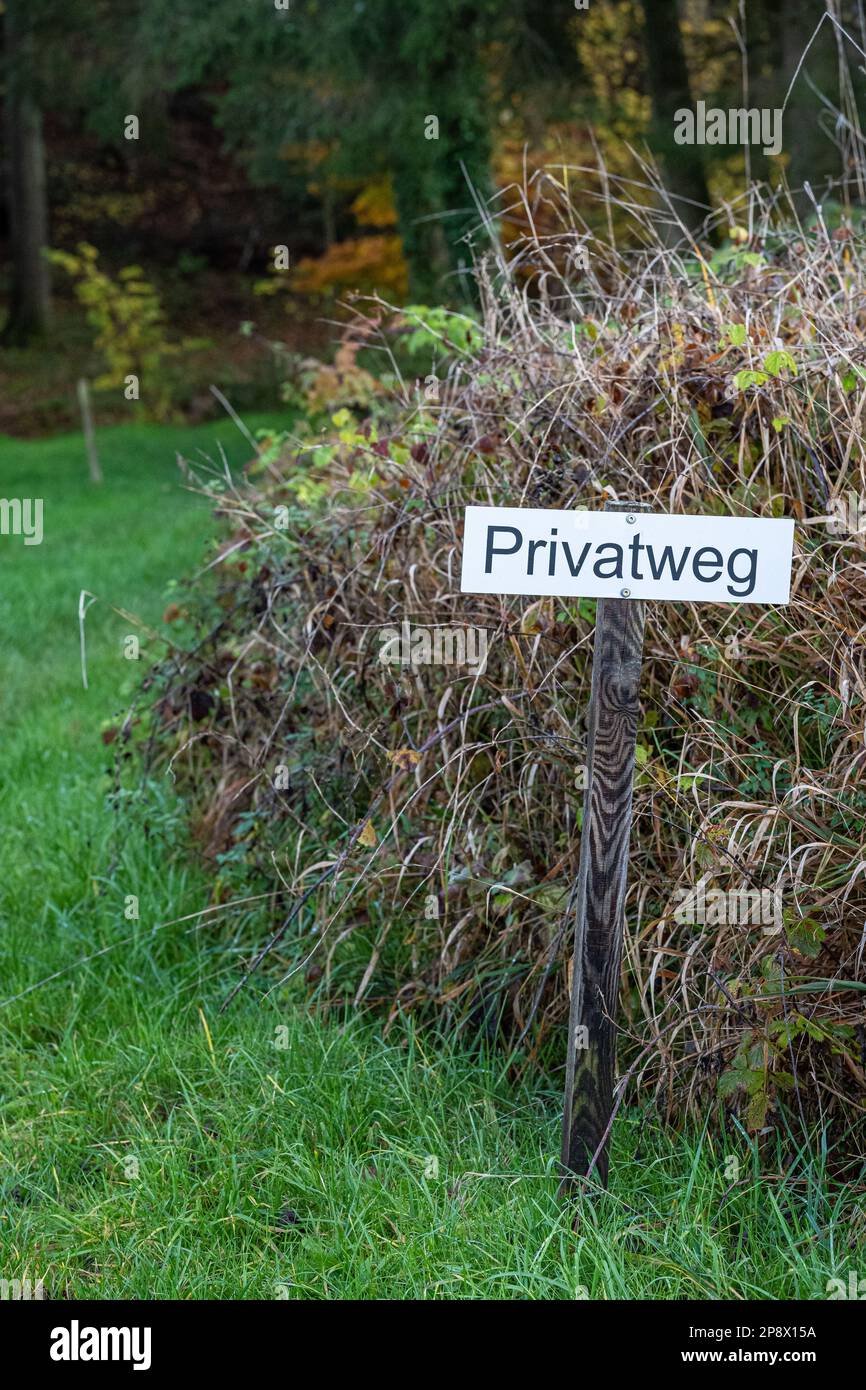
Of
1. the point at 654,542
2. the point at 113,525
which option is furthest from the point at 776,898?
the point at 113,525

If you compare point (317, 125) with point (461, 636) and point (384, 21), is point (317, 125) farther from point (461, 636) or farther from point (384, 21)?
point (461, 636)

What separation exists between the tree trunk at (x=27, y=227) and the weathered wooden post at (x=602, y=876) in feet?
68.9

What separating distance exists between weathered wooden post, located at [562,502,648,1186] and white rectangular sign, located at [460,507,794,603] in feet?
0.15

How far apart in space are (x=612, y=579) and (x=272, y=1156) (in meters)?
1.49

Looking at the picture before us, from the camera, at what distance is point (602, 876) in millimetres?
2621

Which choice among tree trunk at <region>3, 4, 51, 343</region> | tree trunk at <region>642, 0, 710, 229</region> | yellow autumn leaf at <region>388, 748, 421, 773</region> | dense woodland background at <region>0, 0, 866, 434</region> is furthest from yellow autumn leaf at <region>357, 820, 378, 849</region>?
tree trunk at <region>3, 4, 51, 343</region>

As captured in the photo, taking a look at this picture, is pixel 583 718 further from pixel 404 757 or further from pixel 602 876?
pixel 602 876

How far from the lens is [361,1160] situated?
280 cm

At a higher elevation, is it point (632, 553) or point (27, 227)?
point (27, 227)

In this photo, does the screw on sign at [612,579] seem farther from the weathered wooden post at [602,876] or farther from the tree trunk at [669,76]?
the tree trunk at [669,76]

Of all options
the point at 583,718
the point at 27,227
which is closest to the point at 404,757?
the point at 583,718

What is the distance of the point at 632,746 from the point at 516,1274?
1.04m

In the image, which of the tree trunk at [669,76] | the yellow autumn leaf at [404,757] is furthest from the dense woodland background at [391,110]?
the yellow autumn leaf at [404,757]

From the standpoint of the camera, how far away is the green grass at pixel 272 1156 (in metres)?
2.51
